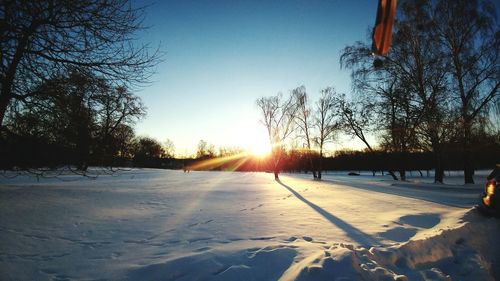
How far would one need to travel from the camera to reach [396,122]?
2078cm

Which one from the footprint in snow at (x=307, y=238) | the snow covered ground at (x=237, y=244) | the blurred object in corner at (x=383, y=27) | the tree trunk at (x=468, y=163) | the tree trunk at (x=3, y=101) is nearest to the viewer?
Answer: the blurred object in corner at (x=383, y=27)

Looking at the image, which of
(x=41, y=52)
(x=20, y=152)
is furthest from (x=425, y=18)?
(x=20, y=152)

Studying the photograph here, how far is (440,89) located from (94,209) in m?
20.3

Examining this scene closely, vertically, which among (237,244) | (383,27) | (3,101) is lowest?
(237,244)

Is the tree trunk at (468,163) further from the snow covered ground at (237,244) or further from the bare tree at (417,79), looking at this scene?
the snow covered ground at (237,244)

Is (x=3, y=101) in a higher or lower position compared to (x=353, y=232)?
higher

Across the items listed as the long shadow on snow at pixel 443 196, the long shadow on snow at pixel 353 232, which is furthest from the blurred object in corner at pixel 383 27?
the long shadow on snow at pixel 443 196

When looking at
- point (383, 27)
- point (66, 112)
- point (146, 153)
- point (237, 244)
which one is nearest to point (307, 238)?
point (237, 244)

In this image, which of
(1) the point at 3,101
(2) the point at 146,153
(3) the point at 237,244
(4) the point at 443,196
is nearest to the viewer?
(3) the point at 237,244

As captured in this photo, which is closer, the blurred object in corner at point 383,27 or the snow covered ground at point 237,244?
the blurred object in corner at point 383,27

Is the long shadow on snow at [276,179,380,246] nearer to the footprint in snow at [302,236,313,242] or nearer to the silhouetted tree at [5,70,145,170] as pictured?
the footprint in snow at [302,236,313,242]

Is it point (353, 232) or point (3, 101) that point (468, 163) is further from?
point (3, 101)

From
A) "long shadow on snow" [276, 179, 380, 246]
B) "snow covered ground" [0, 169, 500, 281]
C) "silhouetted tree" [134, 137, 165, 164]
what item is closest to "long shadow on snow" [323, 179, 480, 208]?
"snow covered ground" [0, 169, 500, 281]

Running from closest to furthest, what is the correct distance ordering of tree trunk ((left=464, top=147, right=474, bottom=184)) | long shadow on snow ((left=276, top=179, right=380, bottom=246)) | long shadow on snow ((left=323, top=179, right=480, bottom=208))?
long shadow on snow ((left=276, top=179, right=380, bottom=246)) < long shadow on snow ((left=323, top=179, right=480, bottom=208)) < tree trunk ((left=464, top=147, right=474, bottom=184))
